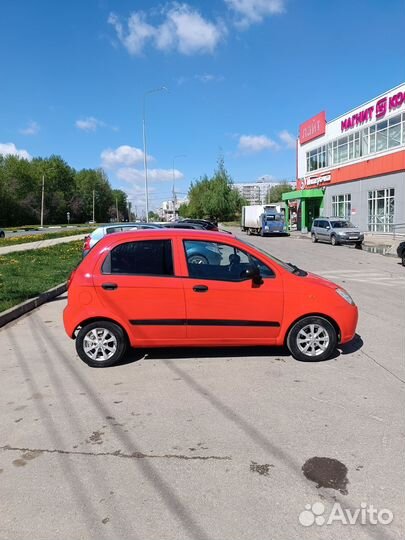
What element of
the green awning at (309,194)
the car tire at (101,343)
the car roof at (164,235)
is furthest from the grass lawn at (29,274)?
the green awning at (309,194)

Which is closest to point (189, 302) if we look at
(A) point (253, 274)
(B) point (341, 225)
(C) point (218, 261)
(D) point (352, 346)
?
(C) point (218, 261)

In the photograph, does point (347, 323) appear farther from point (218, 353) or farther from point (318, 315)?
point (218, 353)

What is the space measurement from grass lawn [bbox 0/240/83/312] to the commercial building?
22609mm

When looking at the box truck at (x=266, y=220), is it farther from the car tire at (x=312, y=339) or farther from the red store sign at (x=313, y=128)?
the car tire at (x=312, y=339)

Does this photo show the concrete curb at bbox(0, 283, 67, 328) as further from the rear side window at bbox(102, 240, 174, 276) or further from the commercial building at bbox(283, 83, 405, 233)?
the commercial building at bbox(283, 83, 405, 233)

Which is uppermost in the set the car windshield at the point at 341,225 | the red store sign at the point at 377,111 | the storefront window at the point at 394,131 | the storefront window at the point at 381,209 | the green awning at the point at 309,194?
the red store sign at the point at 377,111

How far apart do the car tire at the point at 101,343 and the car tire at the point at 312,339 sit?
209cm

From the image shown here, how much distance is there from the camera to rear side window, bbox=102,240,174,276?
5.25 m

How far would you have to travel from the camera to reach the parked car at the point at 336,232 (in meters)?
25.7

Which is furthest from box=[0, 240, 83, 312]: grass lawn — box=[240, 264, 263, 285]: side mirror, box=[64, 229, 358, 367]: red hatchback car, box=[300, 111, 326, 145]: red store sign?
box=[300, 111, 326, 145]: red store sign

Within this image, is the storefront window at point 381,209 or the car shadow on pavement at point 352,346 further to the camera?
the storefront window at point 381,209

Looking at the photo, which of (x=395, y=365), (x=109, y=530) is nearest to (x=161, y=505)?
(x=109, y=530)

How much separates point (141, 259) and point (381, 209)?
30.8m

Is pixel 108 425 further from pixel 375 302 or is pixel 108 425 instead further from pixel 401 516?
pixel 375 302
